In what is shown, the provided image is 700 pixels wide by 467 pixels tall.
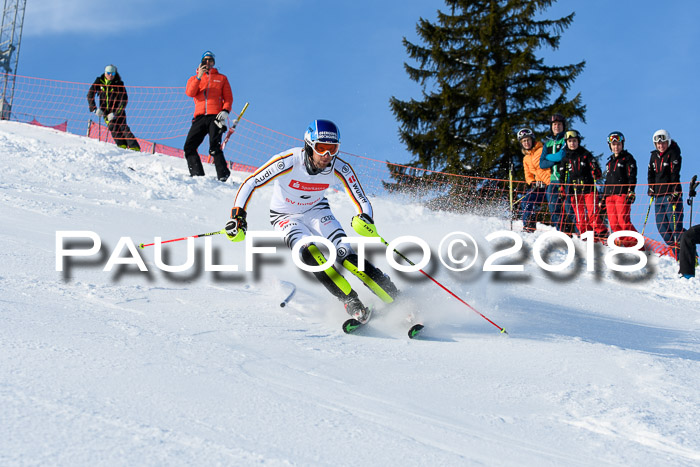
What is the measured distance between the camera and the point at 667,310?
21.5 feet

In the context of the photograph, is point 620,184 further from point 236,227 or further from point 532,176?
point 236,227

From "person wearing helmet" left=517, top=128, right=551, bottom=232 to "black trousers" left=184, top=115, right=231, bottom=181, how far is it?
471 centimetres

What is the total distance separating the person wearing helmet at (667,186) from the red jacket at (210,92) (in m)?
6.37

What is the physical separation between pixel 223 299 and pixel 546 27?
17977 millimetres

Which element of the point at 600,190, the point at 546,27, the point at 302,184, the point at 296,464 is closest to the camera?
the point at 296,464

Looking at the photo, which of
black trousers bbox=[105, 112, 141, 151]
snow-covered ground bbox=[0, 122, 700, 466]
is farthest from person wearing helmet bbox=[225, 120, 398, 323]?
black trousers bbox=[105, 112, 141, 151]

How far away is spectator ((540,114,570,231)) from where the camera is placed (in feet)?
29.6

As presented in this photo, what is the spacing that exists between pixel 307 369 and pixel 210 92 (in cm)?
780

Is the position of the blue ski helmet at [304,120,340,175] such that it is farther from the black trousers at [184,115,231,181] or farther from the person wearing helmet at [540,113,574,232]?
the black trousers at [184,115,231,181]

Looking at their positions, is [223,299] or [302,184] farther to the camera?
[302,184]

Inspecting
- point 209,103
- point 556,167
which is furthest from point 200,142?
point 556,167

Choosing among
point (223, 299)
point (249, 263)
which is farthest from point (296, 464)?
point (249, 263)

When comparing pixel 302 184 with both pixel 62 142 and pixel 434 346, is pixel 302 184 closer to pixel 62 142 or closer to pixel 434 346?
pixel 434 346

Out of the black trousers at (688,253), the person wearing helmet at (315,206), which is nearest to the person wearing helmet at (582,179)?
the black trousers at (688,253)
